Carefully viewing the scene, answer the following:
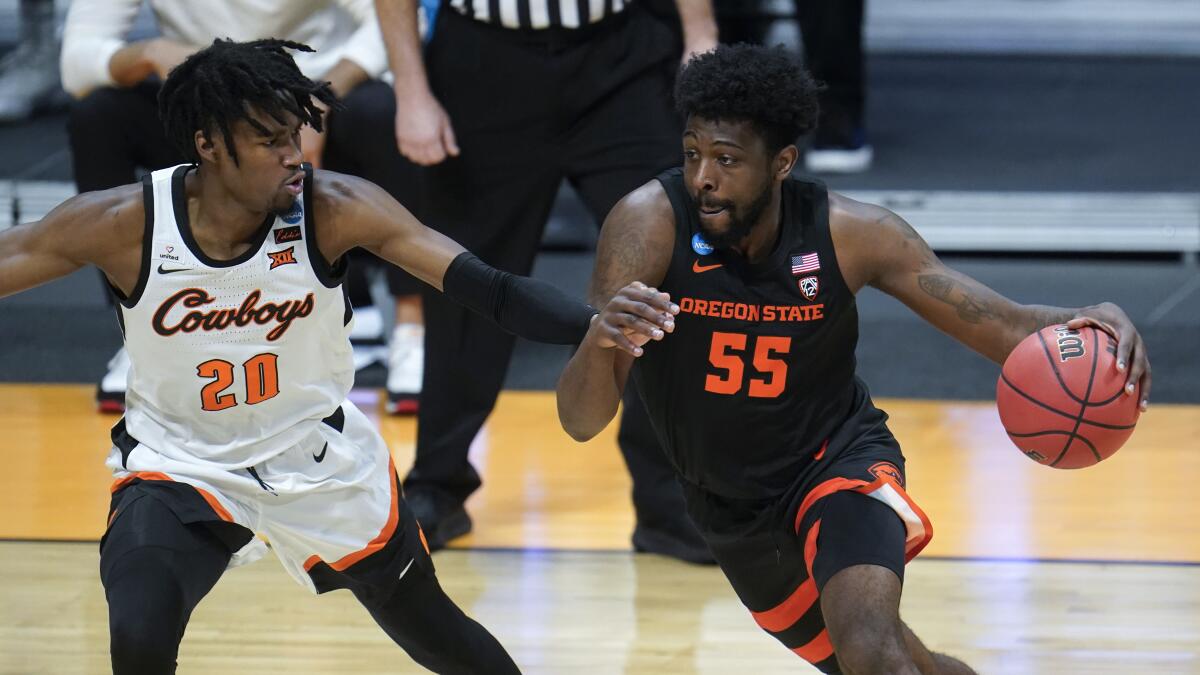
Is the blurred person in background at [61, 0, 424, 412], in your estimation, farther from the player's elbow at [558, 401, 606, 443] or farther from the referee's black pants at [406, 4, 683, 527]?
the player's elbow at [558, 401, 606, 443]

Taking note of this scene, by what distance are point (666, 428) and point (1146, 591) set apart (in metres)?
1.63

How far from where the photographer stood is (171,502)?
312 cm

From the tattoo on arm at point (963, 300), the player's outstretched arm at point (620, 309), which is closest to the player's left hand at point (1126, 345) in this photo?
the tattoo on arm at point (963, 300)

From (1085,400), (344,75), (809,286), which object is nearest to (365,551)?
(809,286)

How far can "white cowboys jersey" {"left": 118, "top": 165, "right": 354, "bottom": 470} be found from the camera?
3.19 meters

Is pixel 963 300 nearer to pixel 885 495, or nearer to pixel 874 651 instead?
pixel 885 495

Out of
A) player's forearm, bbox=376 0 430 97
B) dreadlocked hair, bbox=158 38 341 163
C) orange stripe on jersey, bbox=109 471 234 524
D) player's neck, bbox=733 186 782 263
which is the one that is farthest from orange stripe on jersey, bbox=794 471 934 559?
player's forearm, bbox=376 0 430 97

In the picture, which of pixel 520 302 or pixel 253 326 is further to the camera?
pixel 253 326

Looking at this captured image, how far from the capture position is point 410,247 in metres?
3.28

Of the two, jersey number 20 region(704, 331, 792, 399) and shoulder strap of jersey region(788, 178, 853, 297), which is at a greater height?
shoulder strap of jersey region(788, 178, 853, 297)

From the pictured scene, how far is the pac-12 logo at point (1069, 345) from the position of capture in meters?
3.16

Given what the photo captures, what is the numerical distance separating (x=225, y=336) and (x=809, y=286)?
1.15m

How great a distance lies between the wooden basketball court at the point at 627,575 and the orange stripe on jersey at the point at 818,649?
1.84 ft

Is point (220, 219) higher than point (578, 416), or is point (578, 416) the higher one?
point (220, 219)
